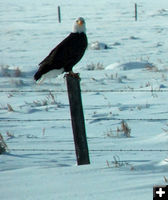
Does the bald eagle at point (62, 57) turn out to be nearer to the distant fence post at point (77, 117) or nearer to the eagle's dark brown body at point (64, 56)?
the eagle's dark brown body at point (64, 56)

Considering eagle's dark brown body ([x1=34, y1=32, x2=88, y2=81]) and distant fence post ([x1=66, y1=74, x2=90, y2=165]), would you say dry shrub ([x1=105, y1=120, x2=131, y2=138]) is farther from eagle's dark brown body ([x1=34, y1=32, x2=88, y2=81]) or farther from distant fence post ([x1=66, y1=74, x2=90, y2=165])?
distant fence post ([x1=66, y1=74, x2=90, y2=165])

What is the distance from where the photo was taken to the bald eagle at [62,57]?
6.46 m

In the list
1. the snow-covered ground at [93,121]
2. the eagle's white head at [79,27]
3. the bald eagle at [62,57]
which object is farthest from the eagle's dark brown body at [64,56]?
the snow-covered ground at [93,121]

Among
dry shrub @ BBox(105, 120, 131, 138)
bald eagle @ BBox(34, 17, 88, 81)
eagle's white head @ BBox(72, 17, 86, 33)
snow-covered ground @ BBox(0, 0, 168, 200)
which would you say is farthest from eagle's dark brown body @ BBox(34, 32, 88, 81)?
dry shrub @ BBox(105, 120, 131, 138)

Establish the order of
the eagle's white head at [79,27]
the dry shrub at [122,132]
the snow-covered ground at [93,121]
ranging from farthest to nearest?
the dry shrub at [122,132] → the eagle's white head at [79,27] → the snow-covered ground at [93,121]

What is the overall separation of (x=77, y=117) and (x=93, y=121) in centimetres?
309

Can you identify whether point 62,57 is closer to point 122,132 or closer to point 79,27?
point 79,27

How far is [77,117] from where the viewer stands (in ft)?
17.0

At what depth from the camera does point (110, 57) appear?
53.5ft

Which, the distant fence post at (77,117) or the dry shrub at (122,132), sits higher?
the distant fence post at (77,117)

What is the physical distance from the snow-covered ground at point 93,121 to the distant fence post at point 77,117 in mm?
201

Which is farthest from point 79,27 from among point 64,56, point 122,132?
point 122,132

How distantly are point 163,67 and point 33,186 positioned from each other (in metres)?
9.64

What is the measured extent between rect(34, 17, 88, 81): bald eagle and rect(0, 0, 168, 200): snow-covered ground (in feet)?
0.84
